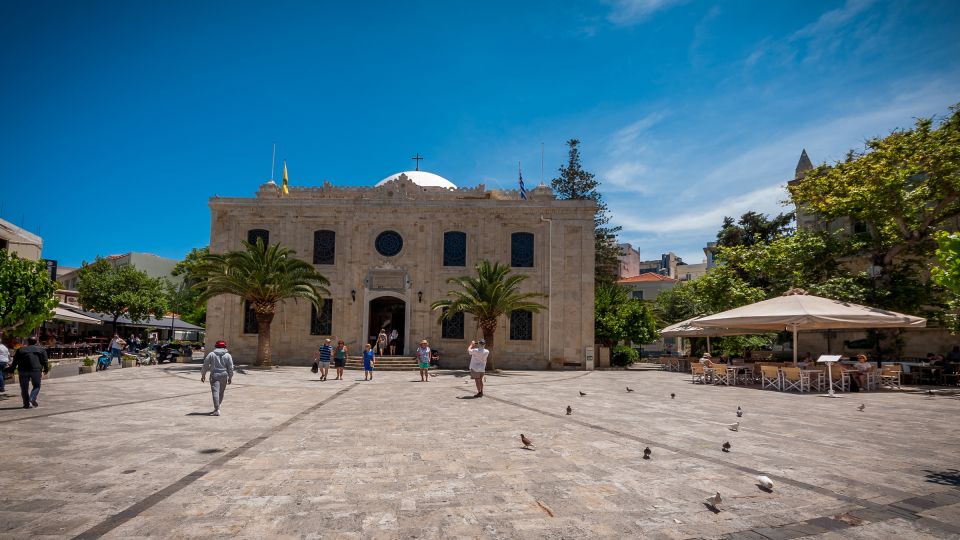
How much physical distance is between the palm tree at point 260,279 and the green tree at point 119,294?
14.5 metres

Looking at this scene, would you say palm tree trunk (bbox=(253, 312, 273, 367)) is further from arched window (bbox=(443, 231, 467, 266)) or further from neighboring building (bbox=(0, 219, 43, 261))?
neighboring building (bbox=(0, 219, 43, 261))

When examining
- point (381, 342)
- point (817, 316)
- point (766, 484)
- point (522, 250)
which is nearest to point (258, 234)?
point (381, 342)

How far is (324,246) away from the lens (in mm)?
27312

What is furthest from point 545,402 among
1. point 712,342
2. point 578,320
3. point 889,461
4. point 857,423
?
point 712,342

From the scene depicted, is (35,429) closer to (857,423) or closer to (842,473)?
(842,473)

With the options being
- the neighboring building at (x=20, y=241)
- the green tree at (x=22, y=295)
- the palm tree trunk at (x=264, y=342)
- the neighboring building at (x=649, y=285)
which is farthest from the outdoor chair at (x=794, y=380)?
the neighboring building at (x=649, y=285)

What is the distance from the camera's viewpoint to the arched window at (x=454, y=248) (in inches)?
1073

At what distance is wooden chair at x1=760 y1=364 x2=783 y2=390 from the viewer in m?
15.9

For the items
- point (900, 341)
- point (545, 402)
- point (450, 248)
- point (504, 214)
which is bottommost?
point (545, 402)

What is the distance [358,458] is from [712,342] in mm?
32023

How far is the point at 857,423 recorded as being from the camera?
9461 mm

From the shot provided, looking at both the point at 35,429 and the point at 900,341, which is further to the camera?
the point at 900,341

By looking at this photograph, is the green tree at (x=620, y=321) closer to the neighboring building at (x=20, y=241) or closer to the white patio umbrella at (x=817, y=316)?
the white patio umbrella at (x=817, y=316)

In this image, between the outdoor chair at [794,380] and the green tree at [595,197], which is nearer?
the outdoor chair at [794,380]
